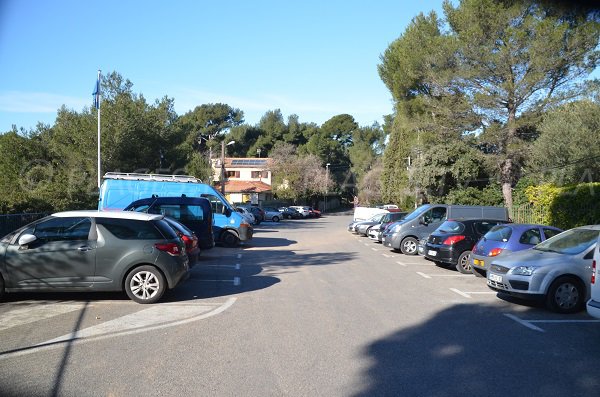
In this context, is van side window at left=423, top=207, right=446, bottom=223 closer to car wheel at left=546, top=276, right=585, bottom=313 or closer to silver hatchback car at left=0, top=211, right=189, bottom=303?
car wheel at left=546, top=276, right=585, bottom=313

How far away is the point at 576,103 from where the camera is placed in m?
24.3

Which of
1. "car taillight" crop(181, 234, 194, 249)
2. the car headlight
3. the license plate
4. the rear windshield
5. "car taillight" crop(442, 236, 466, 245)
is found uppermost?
the rear windshield

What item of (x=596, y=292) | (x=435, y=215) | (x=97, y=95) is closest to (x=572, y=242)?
(x=596, y=292)

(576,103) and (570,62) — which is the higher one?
(570,62)

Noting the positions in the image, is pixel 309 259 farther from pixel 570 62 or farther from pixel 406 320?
pixel 570 62

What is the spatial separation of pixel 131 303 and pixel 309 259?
338 inches

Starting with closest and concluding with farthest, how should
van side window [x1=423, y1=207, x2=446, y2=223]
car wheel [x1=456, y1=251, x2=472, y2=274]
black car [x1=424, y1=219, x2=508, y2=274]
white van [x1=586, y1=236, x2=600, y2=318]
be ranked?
white van [x1=586, y1=236, x2=600, y2=318] < car wheel [x1=456, y1=251, x2=472, y2=274] < black car [x1=424, y1=219, x2=508, y2=274] < van side window [x1=423, y1=207, x2=446, y2=223]

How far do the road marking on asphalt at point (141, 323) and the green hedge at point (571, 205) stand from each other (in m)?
14.4

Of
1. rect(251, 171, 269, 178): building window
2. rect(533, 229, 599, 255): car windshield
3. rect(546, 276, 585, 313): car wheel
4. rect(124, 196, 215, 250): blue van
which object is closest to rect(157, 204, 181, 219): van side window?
rect(124, 196, 215, 250): blue van

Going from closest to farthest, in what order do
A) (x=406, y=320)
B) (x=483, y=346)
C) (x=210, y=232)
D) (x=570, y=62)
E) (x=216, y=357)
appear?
(x=216, y=357)
(x=483, y=346)
(x=406, y=320)
(x=210, y=232)
(x=570, y=62)

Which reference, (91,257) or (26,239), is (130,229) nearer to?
(91,257)

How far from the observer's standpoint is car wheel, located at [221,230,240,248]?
2120cm

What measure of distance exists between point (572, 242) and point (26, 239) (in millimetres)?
9382

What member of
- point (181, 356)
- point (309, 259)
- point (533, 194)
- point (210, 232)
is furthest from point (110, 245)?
point (533, 194)
